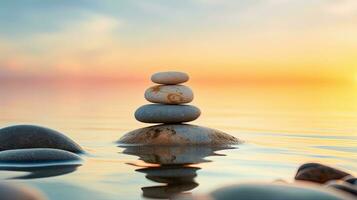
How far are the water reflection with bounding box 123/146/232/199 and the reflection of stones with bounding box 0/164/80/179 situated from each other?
3.07 feet

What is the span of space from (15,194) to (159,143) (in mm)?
7347

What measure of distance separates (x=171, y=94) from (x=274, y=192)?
8858mm

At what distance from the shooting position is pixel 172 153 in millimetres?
9961

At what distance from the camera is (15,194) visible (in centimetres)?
437

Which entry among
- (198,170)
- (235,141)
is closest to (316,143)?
(235,141)

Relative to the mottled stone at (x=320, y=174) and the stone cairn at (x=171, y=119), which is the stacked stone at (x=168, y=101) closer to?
the stone cairn at (x=171, y=119)

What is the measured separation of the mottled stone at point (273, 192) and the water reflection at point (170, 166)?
2.21m

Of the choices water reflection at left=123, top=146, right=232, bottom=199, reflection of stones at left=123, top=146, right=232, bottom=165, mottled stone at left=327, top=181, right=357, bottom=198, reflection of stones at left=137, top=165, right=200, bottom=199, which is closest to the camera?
mottled stone at left=327, top=181, right=357, bottom=198

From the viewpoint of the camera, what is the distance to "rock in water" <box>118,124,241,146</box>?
11.7 metres

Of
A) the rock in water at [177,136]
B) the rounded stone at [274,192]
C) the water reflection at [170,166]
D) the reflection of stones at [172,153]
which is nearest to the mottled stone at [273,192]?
the rounded stone at [274,192]

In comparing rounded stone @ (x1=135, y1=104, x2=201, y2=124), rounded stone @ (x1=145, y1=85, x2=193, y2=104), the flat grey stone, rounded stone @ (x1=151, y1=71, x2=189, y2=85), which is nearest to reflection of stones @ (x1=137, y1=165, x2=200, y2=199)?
the flat grey stone

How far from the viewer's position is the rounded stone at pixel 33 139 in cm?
983

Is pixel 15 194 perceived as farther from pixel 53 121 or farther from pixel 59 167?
pixel 53 121

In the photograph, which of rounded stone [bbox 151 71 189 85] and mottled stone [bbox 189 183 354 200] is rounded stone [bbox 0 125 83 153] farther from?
mottled stone [bbox 189 183 354 200]
